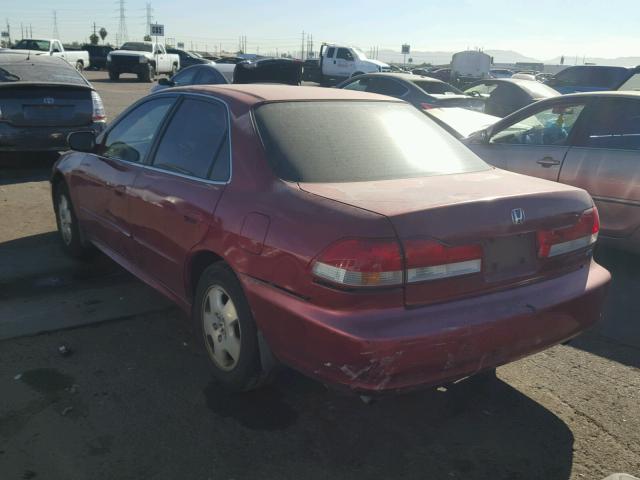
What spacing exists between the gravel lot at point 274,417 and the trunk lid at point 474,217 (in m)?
0.77

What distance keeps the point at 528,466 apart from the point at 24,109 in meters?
7.78

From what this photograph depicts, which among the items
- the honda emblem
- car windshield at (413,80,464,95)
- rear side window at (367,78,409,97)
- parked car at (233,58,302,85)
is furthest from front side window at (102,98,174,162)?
parked car at (233,58,302,85)

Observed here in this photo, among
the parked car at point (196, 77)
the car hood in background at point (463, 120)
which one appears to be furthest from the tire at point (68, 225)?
the parked car at point (196, 77)

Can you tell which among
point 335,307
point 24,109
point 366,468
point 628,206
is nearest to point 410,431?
point 366,468

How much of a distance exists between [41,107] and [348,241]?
7.20 meters

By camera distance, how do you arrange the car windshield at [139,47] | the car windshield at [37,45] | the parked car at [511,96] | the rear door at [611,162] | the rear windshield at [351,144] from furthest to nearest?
1. the car windshield at [139,47]
2. the car windshield at [37,45]
3. the parked car at [511,96]
4. the rear door at [611,162]
5. the rear windshield at [351,144]

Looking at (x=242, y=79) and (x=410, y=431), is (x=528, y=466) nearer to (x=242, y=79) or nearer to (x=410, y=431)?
(x=410, y=431)

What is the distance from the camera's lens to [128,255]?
4.25 metres

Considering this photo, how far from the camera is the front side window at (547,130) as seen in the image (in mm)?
6074

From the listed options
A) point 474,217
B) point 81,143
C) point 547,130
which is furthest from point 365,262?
point 547,130

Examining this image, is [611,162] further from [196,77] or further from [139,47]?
[139,47]

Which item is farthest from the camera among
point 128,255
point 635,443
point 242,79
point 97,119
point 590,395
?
point 242,79

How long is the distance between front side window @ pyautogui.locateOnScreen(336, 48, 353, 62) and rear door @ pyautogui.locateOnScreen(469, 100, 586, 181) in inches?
907

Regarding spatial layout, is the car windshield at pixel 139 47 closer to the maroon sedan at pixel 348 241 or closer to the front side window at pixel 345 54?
the front side window at pixel 345 54
